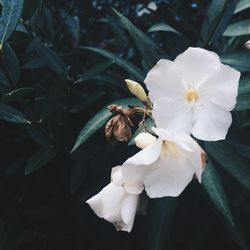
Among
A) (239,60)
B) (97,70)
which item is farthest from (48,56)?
(239,60)

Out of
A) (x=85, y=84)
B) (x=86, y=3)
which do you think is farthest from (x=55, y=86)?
(x=86, y=3)

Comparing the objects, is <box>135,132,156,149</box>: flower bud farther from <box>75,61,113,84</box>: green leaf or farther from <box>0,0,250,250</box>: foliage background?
<box>75,61,113,84</box>: green leaf

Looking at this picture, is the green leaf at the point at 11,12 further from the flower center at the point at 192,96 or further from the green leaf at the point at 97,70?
the flower center at the point at 192,96

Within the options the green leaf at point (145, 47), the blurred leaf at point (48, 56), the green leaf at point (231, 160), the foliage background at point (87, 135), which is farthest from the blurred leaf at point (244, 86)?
the blurred leaf at point (48, 56)

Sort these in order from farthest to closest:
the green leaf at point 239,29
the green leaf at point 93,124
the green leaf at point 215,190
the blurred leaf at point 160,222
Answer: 1. the green leaf at point 239,29
2. the blurred leaf at point 160,222
3. the green leaf at point 93,124
4. the green leaf at point 215,190

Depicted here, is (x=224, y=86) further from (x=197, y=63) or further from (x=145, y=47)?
(x=145, y=47)
